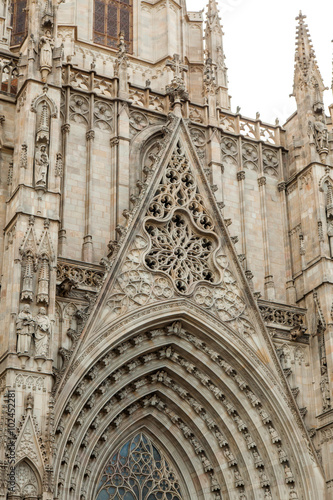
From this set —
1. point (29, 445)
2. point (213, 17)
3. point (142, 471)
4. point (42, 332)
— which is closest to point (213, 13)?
point (213, 17)

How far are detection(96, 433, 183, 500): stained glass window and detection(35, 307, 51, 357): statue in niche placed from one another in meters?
3.50

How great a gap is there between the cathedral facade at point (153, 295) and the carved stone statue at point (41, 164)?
3 cm

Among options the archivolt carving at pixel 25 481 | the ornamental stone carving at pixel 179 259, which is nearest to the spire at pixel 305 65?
the ornamental stone carving at pixel 179 259

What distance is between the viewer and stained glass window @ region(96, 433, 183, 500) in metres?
17.5

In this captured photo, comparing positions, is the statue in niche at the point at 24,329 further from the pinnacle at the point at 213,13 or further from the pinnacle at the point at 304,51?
the pinnacle at the point at 213,13

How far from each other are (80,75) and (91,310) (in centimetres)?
645

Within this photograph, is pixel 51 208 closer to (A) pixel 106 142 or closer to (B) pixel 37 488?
(A) pixel 106 142

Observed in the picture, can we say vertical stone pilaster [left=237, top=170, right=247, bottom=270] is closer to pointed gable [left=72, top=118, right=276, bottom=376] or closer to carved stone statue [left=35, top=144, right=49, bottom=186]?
pointed gable [left=72, top=118, right=276, bottom=376]

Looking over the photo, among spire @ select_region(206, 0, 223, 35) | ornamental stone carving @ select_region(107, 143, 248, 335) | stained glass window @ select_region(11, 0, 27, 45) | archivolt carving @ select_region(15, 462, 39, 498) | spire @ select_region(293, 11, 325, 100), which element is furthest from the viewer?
spire @ select_region(206, 0, 223, 35)

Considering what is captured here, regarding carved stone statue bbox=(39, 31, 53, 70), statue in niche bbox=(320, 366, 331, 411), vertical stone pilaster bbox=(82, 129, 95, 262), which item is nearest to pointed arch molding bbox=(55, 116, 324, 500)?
statue in niche bbox=(320, 366, 331, 411)

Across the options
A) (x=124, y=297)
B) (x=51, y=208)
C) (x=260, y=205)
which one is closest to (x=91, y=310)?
(x=124, y=297)

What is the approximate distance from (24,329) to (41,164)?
3.67 m

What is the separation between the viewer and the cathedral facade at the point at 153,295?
16141 millimetres

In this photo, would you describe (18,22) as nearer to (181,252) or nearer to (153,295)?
(181,252)
